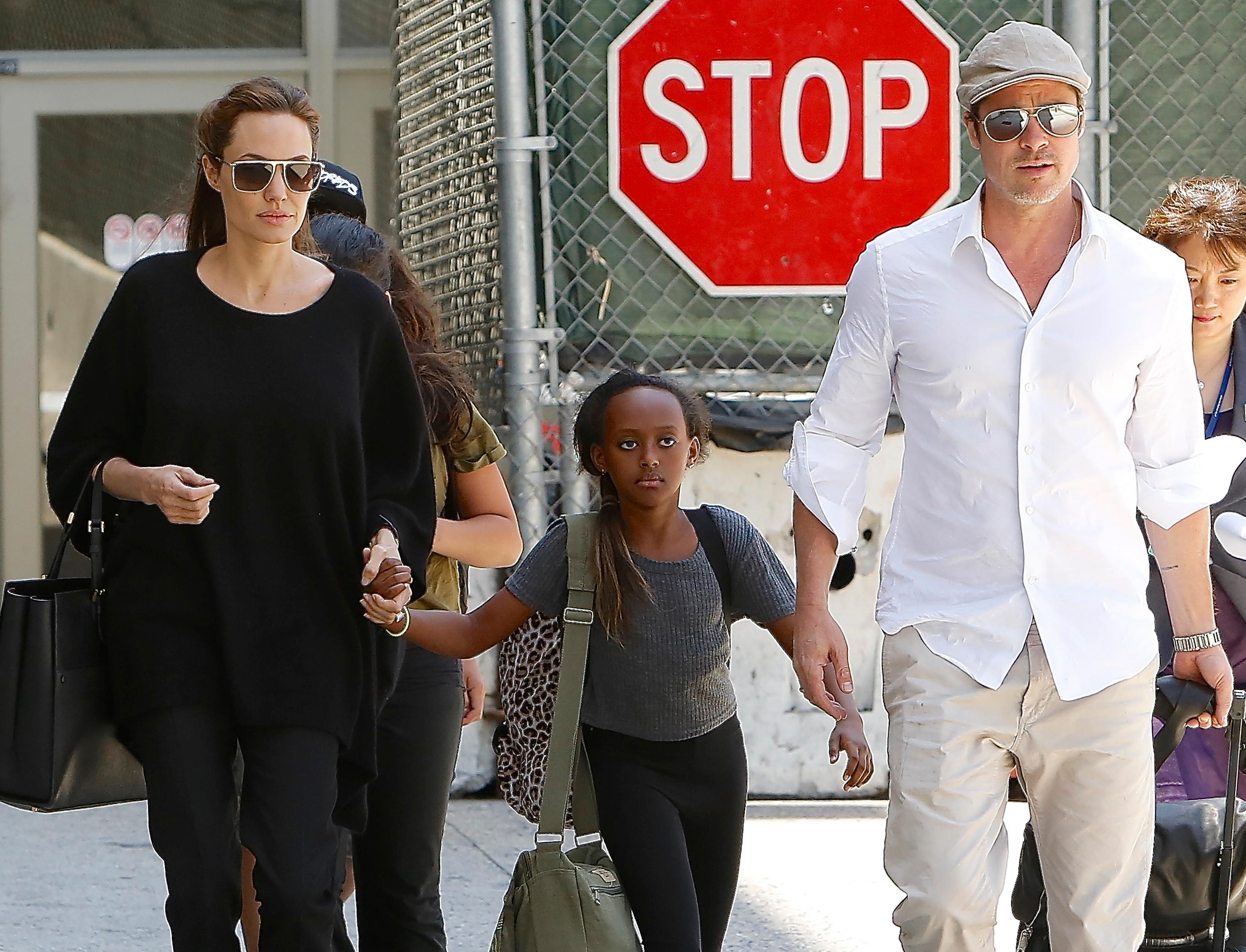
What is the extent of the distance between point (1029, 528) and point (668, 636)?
733mm

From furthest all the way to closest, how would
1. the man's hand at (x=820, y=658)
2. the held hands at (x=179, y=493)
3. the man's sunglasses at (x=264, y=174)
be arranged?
the man's hand at (x=820, y=658) → the man's sunglasses at (x=264, y=174) → the held hands at (x=179, y=493)

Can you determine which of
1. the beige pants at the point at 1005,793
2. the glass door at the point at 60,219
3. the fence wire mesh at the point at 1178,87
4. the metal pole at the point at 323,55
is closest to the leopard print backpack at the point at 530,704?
the beige pants at the point at 1005,793

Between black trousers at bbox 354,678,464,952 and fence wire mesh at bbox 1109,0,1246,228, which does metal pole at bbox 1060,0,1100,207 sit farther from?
black trousers at bbox 354,678,464,952

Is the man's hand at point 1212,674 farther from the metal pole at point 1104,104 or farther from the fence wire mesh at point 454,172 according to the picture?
the fence wire mesh at point 454,172

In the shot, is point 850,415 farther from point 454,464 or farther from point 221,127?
point 221,127

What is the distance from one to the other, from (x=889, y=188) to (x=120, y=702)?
11.5 feet

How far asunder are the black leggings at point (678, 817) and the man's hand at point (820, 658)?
0.97 ft

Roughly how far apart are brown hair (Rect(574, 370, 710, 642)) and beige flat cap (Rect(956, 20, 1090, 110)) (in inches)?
32.5

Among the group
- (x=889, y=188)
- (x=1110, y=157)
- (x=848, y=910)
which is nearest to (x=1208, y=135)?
(x=1110, y=157)

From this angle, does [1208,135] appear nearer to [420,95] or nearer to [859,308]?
[420,95]

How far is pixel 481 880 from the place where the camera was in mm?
4969

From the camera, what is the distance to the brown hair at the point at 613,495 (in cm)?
326

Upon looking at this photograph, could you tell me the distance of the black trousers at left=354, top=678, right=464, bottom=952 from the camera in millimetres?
3279

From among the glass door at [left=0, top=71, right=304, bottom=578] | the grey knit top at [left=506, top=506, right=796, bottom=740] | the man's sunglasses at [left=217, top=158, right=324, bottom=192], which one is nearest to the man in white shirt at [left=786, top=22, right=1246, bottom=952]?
the grey knit top at [left=506, top=506, right=796, bottom=740]
